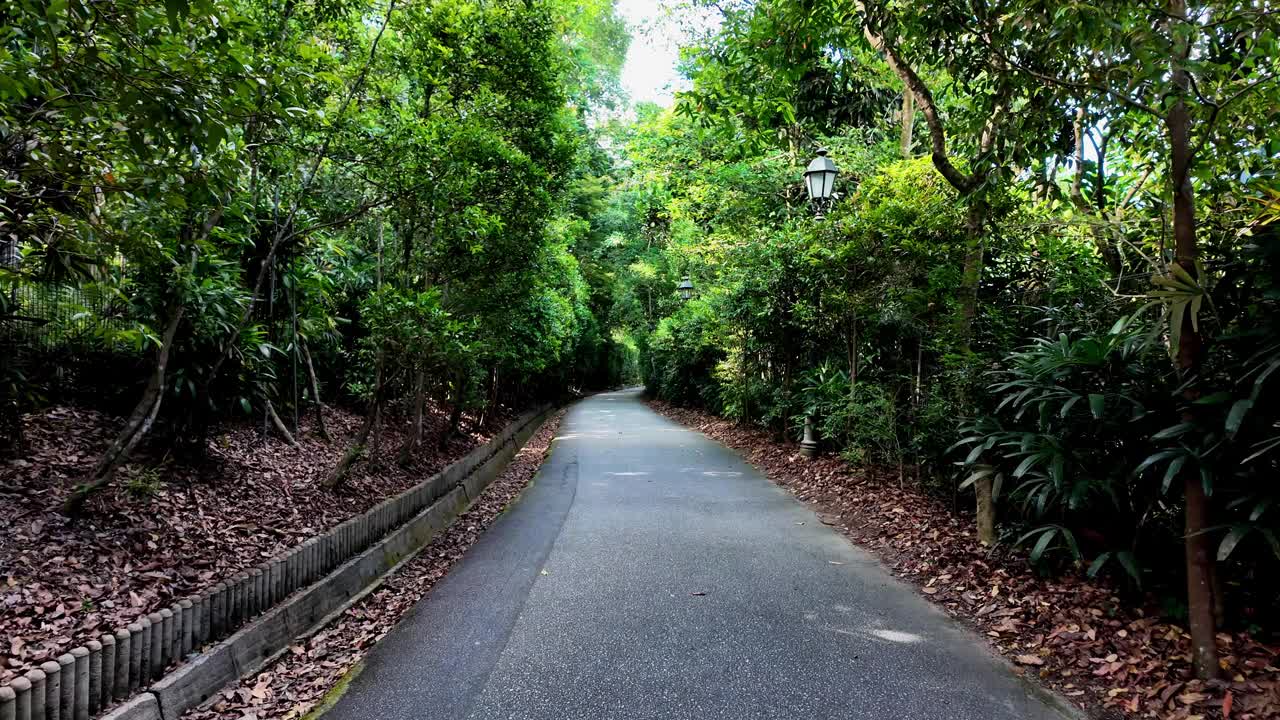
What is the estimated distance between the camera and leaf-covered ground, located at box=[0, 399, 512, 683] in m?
2.99

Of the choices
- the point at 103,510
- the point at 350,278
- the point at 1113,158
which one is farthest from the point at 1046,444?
the point at 350,278

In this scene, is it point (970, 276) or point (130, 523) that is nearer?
point (130, 523)

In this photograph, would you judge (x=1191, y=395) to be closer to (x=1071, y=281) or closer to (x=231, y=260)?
(x=1071, y=281)

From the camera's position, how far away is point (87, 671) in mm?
2551

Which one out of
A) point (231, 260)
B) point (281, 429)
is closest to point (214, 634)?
point (231, 260)

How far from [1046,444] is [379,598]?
4754 millimetres

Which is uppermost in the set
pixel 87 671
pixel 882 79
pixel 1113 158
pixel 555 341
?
pixel 882 79

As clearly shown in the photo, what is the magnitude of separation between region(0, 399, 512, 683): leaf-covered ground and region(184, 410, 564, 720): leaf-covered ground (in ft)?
2.14

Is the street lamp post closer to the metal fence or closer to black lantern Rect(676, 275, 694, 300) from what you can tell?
the metal fence

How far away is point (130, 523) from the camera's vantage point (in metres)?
3.94

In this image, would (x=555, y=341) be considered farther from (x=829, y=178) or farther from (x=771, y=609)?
(x=771, y=609)

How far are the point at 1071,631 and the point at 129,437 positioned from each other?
5908 millimetres

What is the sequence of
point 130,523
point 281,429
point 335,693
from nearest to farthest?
point 335,693, point 130,523, point 281,429

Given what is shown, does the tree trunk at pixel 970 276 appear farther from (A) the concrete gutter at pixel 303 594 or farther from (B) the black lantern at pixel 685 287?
(B) the black lantern at pixel 685 287
